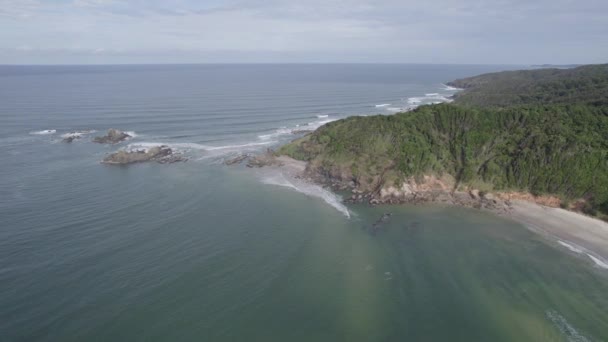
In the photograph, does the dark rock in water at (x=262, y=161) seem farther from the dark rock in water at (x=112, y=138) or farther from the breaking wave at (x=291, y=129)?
the dark rock in water at (x=112, y=138)

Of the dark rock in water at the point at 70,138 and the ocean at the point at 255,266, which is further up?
the dark rock in water at the point at 70,138

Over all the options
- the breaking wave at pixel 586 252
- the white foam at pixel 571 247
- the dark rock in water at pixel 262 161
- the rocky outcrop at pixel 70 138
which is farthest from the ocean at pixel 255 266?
the rocky outcrop at pixel 70 138

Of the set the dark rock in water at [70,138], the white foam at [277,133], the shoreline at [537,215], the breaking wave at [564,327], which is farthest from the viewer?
the white foam at [277,133]

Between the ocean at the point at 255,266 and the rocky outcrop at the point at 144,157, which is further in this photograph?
the rocky outcrop at the point at 144,157

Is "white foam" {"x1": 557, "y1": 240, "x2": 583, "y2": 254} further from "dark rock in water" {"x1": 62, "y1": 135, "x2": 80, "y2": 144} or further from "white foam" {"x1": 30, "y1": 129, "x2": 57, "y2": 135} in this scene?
"white foam" {"x1": 30, "y1": 129, "x2": 57, "y2": 135}

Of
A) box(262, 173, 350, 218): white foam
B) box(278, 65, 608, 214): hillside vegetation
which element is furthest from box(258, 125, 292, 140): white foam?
box(262, 173, 350, 218): white foam

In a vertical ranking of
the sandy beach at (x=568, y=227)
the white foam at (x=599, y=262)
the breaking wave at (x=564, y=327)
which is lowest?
the breaking wave at (x=564, y=327)

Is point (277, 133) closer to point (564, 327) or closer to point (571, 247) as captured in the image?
point (571, 247)

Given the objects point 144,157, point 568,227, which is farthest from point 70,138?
point 568,227
